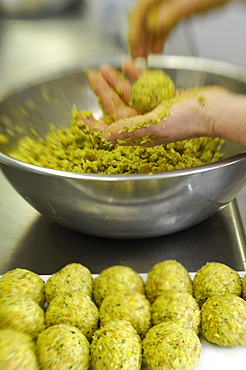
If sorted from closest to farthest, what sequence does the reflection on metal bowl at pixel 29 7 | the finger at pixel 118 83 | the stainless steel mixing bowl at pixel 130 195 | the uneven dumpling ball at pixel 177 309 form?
the uneven dumpling ball at pixel 177 309 → the stainless steel mixing bowl at pixel 130 195 → the finger at pixel 118 83 → the reflection on metal bowl at pixel 29 7

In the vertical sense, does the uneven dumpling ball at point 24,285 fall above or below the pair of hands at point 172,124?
below

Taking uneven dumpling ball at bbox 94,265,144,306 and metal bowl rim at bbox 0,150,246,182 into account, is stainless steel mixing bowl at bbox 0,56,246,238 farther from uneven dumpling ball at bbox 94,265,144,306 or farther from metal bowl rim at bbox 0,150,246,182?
uneven dumpling ball at bbox 94,265,144,306

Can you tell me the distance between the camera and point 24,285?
0.79 metres

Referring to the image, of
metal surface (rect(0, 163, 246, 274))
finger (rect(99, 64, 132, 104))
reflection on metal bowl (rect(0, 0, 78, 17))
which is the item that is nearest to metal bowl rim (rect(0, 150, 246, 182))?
metal surface (rect(0, 163, 246, 274))

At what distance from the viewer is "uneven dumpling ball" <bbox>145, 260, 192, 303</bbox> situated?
31.6 inches

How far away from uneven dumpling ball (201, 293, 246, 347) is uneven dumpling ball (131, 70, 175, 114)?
1.81 feet

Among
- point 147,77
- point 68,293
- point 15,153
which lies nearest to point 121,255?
point 68,293

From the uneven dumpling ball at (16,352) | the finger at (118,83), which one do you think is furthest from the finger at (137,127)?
the uneven dumpling ball at (16,352)

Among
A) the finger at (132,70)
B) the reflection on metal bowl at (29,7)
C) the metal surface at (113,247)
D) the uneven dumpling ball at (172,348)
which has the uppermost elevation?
the reflection on metal bowl at (29,7)

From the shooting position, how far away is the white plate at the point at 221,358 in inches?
27.5

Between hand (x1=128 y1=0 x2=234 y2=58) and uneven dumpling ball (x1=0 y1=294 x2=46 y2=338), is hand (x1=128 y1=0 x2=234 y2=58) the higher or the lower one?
the higher one

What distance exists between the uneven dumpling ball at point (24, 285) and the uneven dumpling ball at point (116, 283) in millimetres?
107

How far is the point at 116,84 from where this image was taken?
1200 mm

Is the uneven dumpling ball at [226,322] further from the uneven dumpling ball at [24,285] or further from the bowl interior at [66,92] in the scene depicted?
the bowl interior at [66,92]
